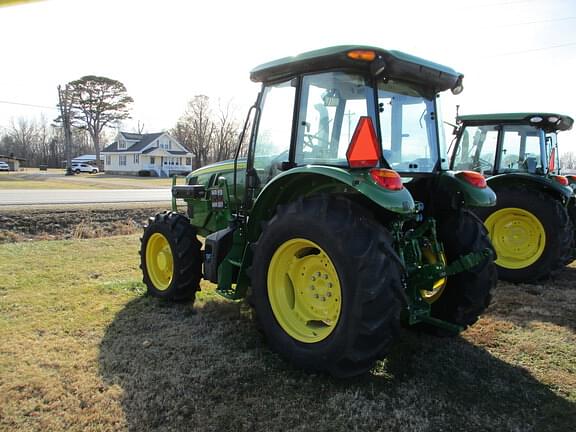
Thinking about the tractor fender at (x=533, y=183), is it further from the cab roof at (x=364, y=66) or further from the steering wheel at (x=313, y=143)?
the steering wheel at (x=313, y=143)

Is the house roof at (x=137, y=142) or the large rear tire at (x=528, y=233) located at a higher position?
the house roof at (x=137, y=142)

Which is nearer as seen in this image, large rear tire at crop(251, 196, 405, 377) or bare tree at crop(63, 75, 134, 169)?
large rear tire at crop(251, 196, 405, 377)

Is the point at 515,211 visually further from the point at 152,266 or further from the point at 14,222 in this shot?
the point at 14,222

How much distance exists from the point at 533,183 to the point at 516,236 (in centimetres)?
83

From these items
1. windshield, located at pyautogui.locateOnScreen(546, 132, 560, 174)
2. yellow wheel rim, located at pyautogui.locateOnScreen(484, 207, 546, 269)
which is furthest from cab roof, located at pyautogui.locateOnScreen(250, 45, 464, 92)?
windshield, located at pyautogui.locateOnScreen(546, 132, 560, 174)

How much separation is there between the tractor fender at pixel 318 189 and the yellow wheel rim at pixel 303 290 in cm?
49

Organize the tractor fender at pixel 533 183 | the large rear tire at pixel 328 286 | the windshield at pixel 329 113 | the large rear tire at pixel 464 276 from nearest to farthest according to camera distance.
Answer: the large rear tire at pixel 328 286 < the windshield at pixel 329 113 < the large rear tire at pixel 464 276 < the tractor fender at pixel 533 183

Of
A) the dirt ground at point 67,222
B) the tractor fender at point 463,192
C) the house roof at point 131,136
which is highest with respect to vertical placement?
the house roof at point 131,136

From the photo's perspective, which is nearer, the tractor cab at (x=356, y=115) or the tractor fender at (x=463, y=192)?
the tractor cab at (x=356, y=115)

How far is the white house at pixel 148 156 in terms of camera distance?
Result: 53594 millimetres

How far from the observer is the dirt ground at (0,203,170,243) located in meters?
10.7

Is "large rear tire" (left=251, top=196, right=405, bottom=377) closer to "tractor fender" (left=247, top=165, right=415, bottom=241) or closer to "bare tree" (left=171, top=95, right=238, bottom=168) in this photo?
"tractor fender" (left=247, top=165, right=415, bottom=241)

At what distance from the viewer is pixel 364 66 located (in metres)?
3.47

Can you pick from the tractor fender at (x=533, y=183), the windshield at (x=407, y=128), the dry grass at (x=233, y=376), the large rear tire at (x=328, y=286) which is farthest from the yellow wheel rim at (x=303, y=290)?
the tractor fender at (x=533, y=183)
